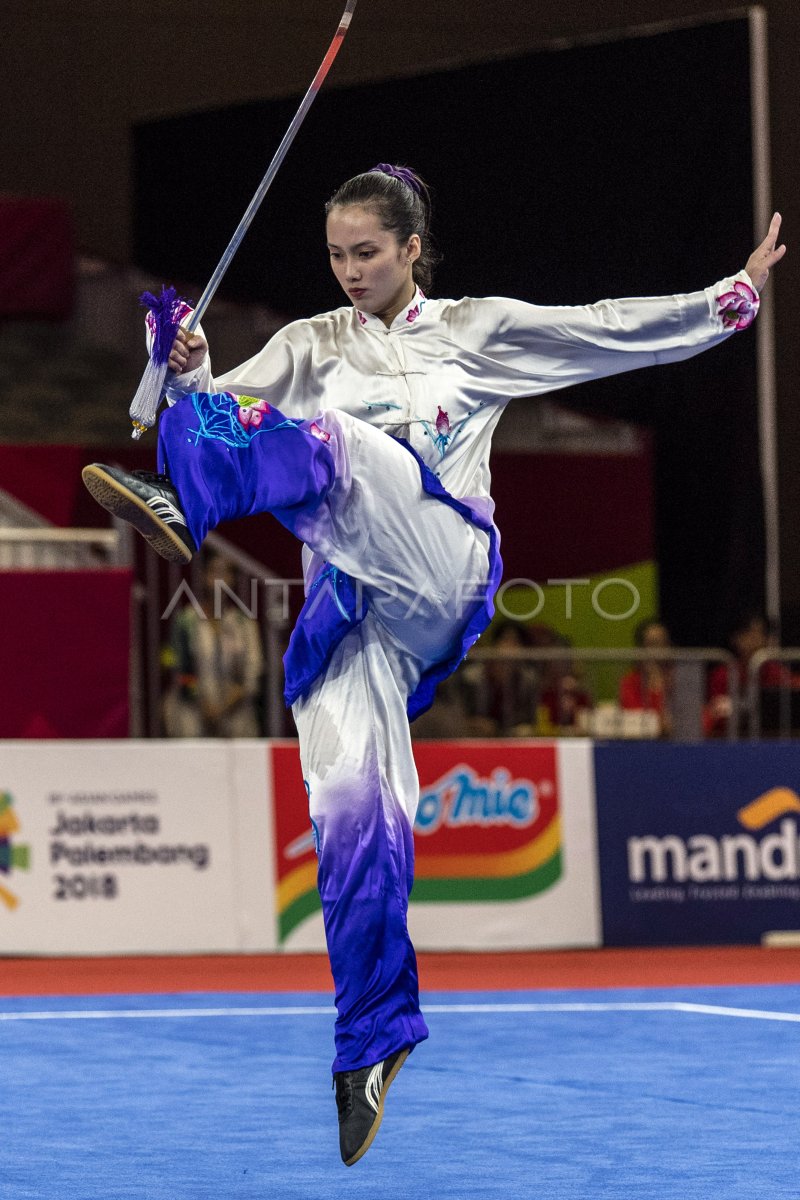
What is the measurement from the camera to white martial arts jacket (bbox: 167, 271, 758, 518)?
156 inches

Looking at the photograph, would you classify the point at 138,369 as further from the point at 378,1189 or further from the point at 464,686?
the point at 378,1189

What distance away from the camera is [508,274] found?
10.1 m

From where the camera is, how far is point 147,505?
3.34 metres

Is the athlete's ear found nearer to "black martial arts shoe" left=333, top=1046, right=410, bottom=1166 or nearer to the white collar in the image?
the white collar

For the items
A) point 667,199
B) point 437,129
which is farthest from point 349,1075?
point 437,129

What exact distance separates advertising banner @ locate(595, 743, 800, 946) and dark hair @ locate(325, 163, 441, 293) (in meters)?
5.01

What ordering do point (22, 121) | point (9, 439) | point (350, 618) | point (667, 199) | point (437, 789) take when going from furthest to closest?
1. point (22, 121)
2. point (9, 439)
3. point (667, 199)
4. point (437, 789)
5. point (350, 618)

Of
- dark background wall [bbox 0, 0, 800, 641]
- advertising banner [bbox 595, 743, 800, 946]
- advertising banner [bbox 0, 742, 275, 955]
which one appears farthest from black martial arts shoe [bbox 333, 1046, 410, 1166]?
dark background wall [bbox 0, 0, 800, 641]

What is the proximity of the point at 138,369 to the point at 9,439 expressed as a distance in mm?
1336

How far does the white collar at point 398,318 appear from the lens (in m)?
4.02

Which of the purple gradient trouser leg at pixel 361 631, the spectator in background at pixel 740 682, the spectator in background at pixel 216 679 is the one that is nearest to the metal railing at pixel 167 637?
the spectator in background at pixel 216 679

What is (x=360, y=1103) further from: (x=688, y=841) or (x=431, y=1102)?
(x=688, y=841)

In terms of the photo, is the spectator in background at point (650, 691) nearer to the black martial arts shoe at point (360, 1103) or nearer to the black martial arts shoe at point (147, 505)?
the black martial arts shoe at point (360, 1103)

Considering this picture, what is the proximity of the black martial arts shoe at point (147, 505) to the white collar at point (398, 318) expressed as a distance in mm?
813
